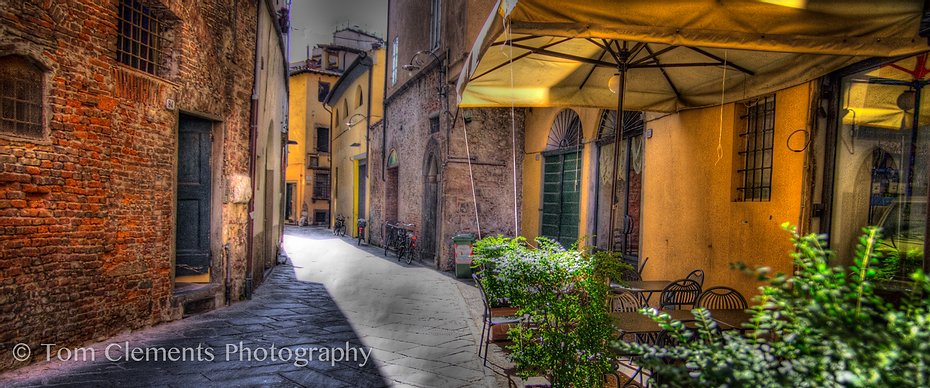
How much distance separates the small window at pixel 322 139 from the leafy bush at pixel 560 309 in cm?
2781

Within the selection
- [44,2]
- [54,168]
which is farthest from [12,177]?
[44,2]

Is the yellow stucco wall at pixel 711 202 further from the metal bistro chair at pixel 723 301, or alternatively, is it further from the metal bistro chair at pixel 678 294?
the metal bistro chair at pixel 678 294

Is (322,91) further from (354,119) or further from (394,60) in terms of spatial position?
(394,60)

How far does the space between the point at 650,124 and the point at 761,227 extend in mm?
2321

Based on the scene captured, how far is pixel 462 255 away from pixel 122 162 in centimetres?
618

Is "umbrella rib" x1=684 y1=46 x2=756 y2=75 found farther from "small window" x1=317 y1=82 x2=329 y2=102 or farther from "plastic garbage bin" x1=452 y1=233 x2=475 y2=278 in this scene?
"small window" x1=317 y1=82 x2=329 y2=102

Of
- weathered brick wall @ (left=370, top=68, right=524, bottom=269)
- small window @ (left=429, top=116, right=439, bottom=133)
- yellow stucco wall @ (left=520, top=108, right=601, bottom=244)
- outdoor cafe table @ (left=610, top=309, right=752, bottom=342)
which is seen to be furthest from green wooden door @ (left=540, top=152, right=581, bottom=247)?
outdoor cafe table @ (left=610, top=309, right=752, bottom=342)

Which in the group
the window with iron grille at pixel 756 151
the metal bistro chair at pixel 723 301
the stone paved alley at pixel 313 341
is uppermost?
the window with iron grille at pixel 756 151

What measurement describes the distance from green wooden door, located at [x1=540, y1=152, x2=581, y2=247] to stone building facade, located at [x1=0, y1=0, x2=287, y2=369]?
549cm

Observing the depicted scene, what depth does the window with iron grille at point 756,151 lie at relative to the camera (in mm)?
4852

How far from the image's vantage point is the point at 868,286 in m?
1.29

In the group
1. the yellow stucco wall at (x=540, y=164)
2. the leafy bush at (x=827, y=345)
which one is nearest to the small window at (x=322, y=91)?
the yellow stucco wall at (x=540, y=164)

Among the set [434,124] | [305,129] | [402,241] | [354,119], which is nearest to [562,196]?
[434,124]

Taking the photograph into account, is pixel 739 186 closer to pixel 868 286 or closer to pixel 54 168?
pixel 868 286
